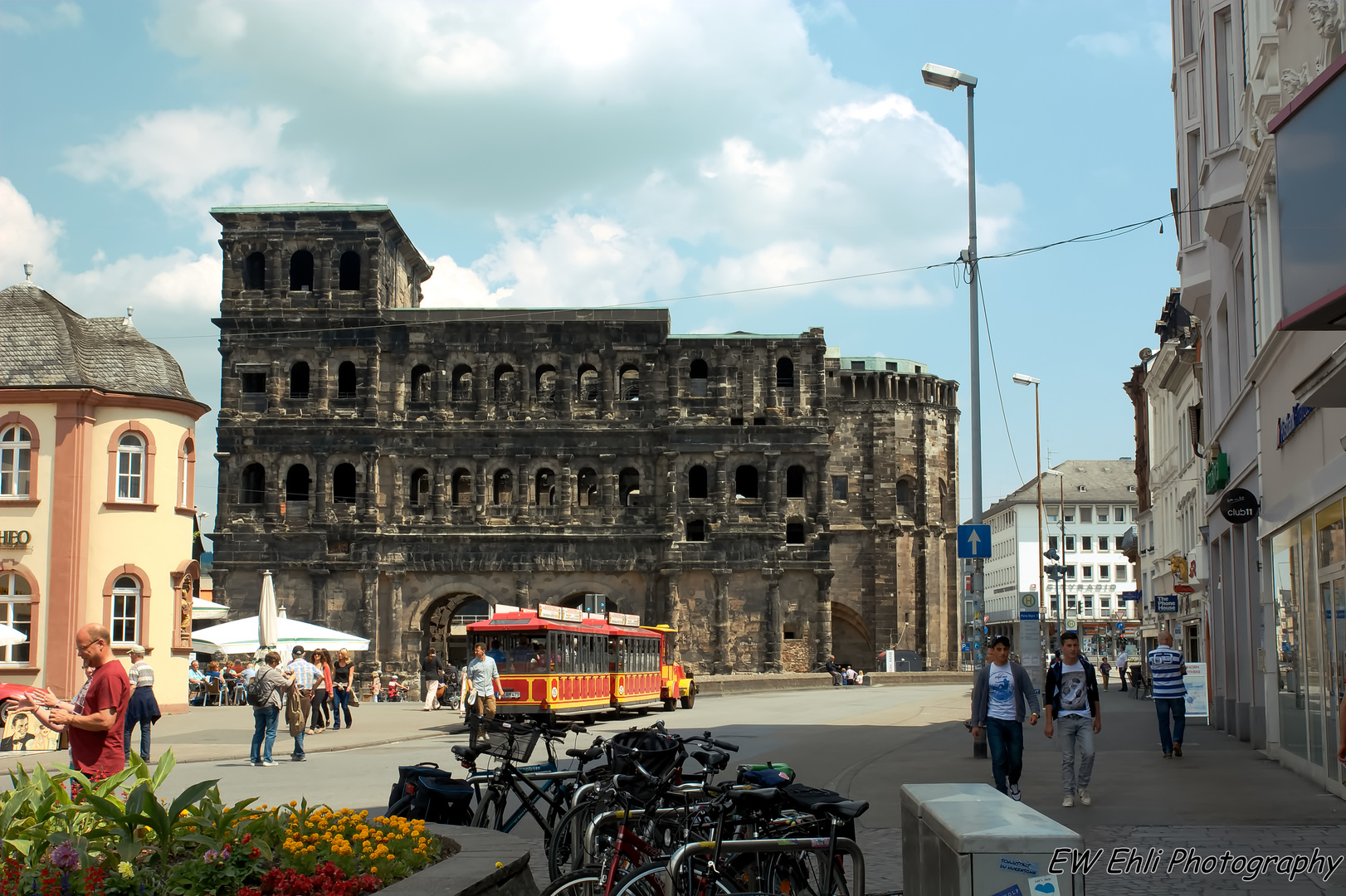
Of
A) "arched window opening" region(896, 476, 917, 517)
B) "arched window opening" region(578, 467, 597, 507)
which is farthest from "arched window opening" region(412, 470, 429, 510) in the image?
"arched window opening" region(896, 476, 917, 517)

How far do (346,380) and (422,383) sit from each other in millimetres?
2980

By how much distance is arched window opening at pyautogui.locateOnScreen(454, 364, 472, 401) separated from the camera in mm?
A: 55000

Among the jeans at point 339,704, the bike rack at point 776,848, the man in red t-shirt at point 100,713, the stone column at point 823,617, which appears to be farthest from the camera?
the stone column at point 823,617

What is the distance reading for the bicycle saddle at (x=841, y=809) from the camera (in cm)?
668

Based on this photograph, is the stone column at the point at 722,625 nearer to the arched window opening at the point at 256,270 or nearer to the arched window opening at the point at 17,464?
the arched window opening at the point at 256,270

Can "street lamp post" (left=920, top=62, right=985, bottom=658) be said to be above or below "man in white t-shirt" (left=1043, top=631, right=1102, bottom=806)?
above

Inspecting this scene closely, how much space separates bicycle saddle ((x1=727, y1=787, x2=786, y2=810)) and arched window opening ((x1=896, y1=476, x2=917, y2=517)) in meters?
62.2

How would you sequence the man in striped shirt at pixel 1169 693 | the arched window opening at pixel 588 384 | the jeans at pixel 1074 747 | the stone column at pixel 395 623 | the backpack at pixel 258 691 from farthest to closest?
the arched window opening at pixel 588 384 < the stone column at pixel 395 623 < the backpack at pixel 258 691 < the man in striped shirt at pixel 1169 693 < the jeans at pixel 1074 747

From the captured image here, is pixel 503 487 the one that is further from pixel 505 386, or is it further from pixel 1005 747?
pixel 1005 747

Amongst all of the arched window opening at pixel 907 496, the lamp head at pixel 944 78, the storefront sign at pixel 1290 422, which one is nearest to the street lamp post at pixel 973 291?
the lamp head at pixel 944 78

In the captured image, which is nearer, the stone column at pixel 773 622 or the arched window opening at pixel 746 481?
the stone column at pixel 773 622

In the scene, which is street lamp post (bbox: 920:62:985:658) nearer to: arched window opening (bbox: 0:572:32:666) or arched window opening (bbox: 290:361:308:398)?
arched window opening (bbox: 0:572:32:666)

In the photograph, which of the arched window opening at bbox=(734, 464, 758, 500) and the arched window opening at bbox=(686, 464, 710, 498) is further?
the arched window opening at bbox=(686, 464, 710, 498)

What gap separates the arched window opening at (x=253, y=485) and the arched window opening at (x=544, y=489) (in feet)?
34.6
